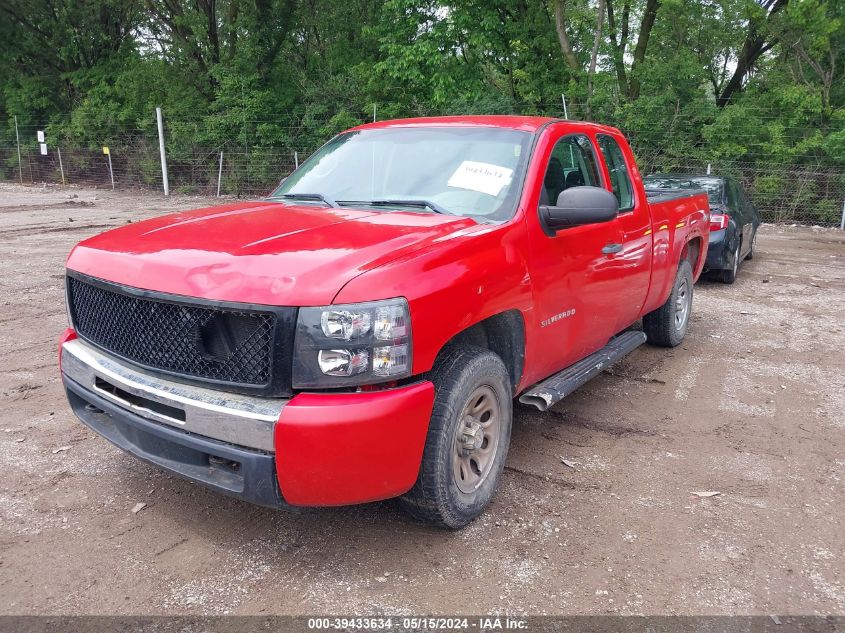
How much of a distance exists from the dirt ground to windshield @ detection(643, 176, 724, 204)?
4818mm

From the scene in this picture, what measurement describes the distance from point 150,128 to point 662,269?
23412mm

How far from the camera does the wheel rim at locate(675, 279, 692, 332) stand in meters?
6.43

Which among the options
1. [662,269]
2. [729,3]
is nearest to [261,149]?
[729,3]

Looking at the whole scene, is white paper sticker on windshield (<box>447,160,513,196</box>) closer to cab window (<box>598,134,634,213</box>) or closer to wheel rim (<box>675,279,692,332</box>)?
cab window (<box>598,134,634,213</box>)

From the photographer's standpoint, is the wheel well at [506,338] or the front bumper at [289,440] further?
the wheel well at [506,338]

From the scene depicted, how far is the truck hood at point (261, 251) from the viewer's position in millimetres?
2637

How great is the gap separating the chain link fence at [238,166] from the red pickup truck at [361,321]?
46.7 ft

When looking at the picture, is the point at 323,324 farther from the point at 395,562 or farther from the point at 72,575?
the point at 72,575

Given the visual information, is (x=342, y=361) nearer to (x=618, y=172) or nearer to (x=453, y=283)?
(x=453, y=283)

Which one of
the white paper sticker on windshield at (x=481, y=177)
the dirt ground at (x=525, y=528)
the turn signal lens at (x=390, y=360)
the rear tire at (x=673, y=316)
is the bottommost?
the dirt ground at (x=525, y=528)

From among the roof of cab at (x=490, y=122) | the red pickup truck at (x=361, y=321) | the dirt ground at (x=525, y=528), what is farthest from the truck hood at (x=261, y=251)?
the dirt ground at (x=525, y=528)

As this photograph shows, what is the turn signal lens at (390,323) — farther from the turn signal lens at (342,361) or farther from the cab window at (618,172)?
the cab window at (618,172)

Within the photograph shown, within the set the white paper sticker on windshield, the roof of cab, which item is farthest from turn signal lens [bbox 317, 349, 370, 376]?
the roof of cab

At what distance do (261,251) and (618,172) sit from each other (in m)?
3.08
